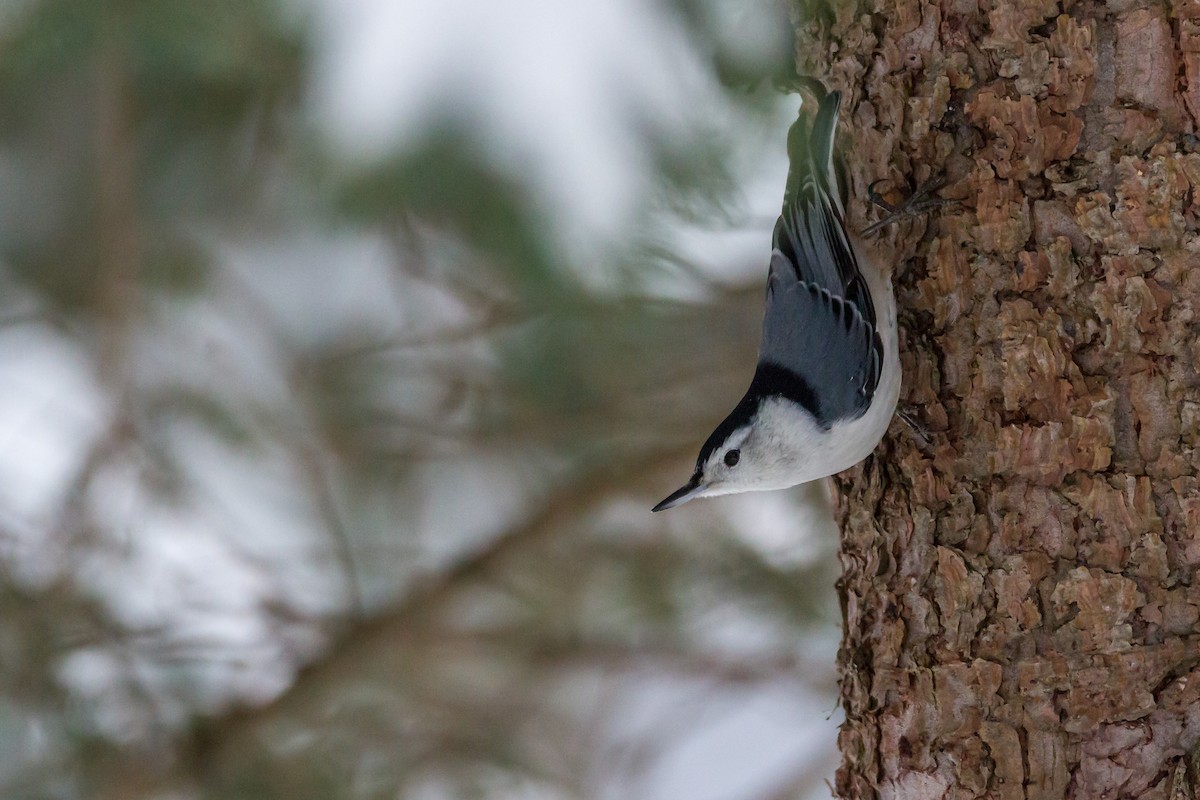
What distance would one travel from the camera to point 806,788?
7.13 feet

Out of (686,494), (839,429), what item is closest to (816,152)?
(839,429)

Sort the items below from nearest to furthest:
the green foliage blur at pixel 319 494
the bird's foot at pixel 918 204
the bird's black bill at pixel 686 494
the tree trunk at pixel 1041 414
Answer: the tree trunk at pixel 1041 414 → the bird's foot at pixel 918 204 → the bird's black bill at pixel 686 494 → the green foliage blur at pixel 319 494

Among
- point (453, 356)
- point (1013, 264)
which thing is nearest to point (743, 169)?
point (1013, 264)

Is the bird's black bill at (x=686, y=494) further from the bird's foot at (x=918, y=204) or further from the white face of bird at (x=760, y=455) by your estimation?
the bird's foot at (x=918, y=204)

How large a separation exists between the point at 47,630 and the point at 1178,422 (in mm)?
1698

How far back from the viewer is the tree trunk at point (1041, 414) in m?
1.01

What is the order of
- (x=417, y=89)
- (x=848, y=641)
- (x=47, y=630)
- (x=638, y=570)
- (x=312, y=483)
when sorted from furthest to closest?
(x=638, y=570), (x=312, y=483), (x=47, y=630), (x=848, y=641), (x=417, y=89)

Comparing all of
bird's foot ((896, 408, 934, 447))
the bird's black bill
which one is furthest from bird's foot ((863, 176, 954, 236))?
the bird's black bill

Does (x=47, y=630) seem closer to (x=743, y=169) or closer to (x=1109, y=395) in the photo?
(x=743, y=169)

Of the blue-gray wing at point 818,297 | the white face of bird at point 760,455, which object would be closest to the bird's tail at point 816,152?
→ the blue-gray wing at point 818,297

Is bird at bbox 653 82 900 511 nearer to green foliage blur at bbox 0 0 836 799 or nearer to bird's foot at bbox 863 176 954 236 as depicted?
bird's foot at bbox 863 176 954 236

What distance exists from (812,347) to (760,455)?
0.14 meters

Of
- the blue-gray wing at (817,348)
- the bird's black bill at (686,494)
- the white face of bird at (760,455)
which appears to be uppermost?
the blue-gray wing at (817,348)

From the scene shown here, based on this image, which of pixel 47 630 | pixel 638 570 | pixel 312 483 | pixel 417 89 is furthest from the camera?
pixel 638 570
